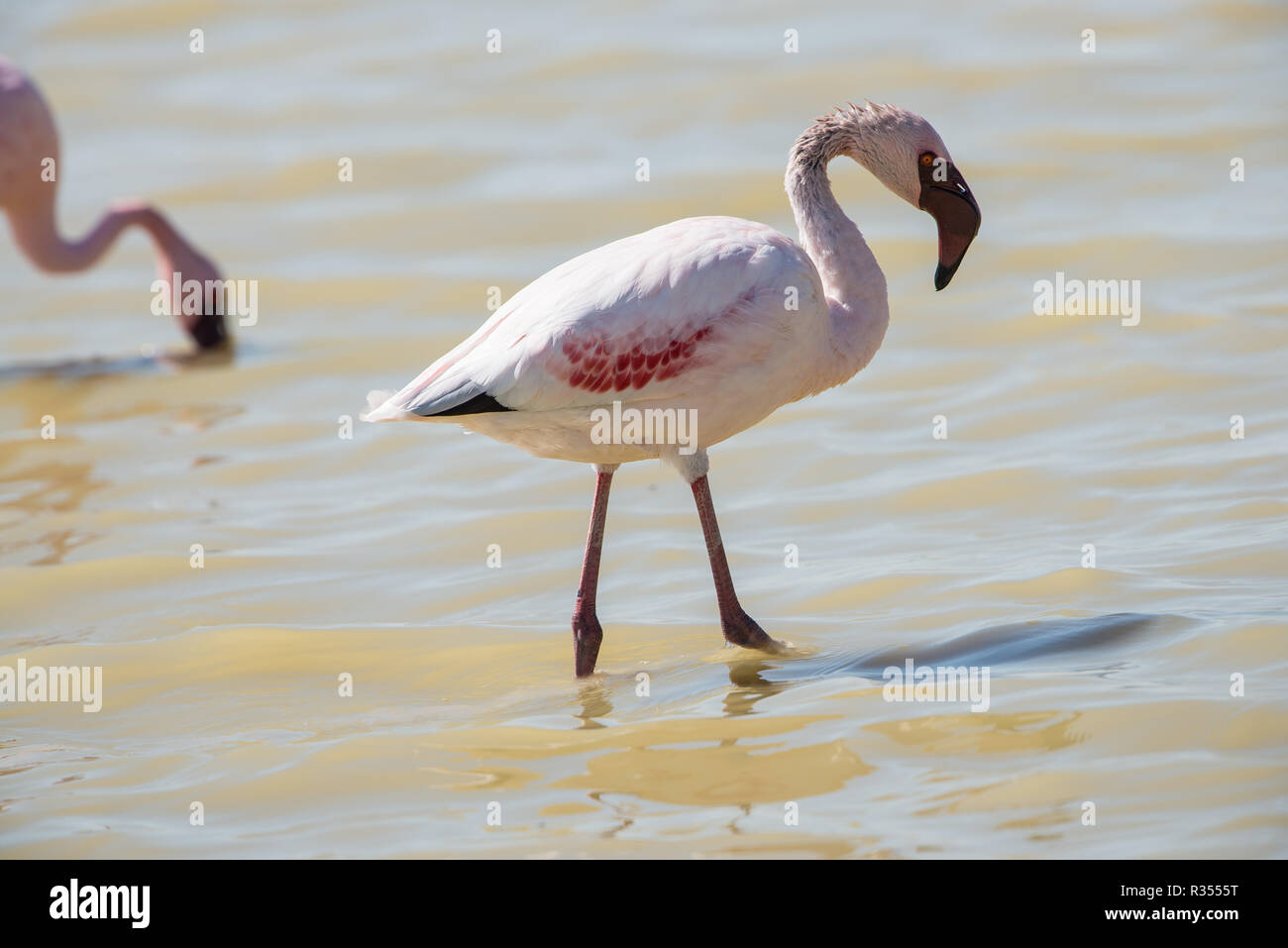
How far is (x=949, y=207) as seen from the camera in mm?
7336

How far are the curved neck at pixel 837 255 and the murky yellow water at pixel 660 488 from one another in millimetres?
1378

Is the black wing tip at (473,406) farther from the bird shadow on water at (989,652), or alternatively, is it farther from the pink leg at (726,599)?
the bird shadow on water at (989,652)

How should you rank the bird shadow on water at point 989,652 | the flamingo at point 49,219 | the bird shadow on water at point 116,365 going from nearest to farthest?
the bird shadow on water at point 989,652 → the bird shadow on water at point 116,365 → the flamingo at point 49,219

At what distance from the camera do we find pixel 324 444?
11258 millimetres

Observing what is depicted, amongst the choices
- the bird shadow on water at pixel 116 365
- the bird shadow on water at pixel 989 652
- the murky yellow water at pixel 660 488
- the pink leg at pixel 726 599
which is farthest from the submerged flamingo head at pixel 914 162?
the bird shadow on water at pixel 116 365

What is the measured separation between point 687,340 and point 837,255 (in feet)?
2.96

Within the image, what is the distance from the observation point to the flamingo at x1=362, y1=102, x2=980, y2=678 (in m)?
6.62

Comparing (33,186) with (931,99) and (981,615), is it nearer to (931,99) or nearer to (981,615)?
(931,99)

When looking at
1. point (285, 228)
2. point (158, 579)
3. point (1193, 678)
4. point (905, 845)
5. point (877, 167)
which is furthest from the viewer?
point (285, 228)

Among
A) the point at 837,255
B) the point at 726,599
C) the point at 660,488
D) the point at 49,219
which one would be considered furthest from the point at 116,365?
the point at 837,255

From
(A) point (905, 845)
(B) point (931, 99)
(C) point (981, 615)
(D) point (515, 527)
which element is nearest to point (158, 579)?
(D) point (515, 527)

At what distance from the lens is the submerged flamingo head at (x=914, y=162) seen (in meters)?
7.23

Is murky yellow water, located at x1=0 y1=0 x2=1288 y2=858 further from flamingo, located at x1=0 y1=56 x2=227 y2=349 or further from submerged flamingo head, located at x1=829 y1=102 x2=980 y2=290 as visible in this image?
submerged flamingo head, located at x1=829 y1=102 x2=980 y2=290
